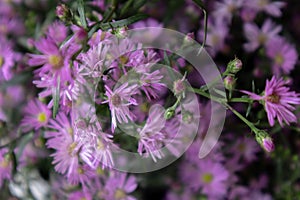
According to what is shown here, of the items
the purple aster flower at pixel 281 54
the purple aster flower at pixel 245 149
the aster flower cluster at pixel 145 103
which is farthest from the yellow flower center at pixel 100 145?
the purple aster flower at pixel 281 54

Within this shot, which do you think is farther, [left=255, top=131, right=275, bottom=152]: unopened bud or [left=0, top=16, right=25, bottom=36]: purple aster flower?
[left=0, top=16, right=25, bottom=36]: purple aster flower

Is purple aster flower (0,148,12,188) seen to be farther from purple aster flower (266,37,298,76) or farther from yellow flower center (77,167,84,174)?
purple aster flower (266,37,298,76)

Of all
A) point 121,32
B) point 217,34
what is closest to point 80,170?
point 121,32

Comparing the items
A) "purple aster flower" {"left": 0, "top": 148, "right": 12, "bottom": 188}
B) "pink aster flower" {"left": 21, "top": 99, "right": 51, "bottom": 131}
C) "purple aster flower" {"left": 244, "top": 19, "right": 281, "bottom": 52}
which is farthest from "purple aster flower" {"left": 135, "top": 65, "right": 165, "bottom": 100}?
"purple aster flower" {"left": 244, "top": 19, "right": 281, "bottom": 52}

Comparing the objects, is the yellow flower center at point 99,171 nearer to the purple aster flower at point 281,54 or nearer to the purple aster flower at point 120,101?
the purple aster flower at point 120,101

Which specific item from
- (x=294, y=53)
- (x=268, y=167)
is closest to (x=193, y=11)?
(x=294, y=53)

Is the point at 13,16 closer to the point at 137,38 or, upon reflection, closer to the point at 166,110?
the point at 137,38

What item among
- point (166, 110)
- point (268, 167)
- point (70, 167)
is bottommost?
point (268, 167)
